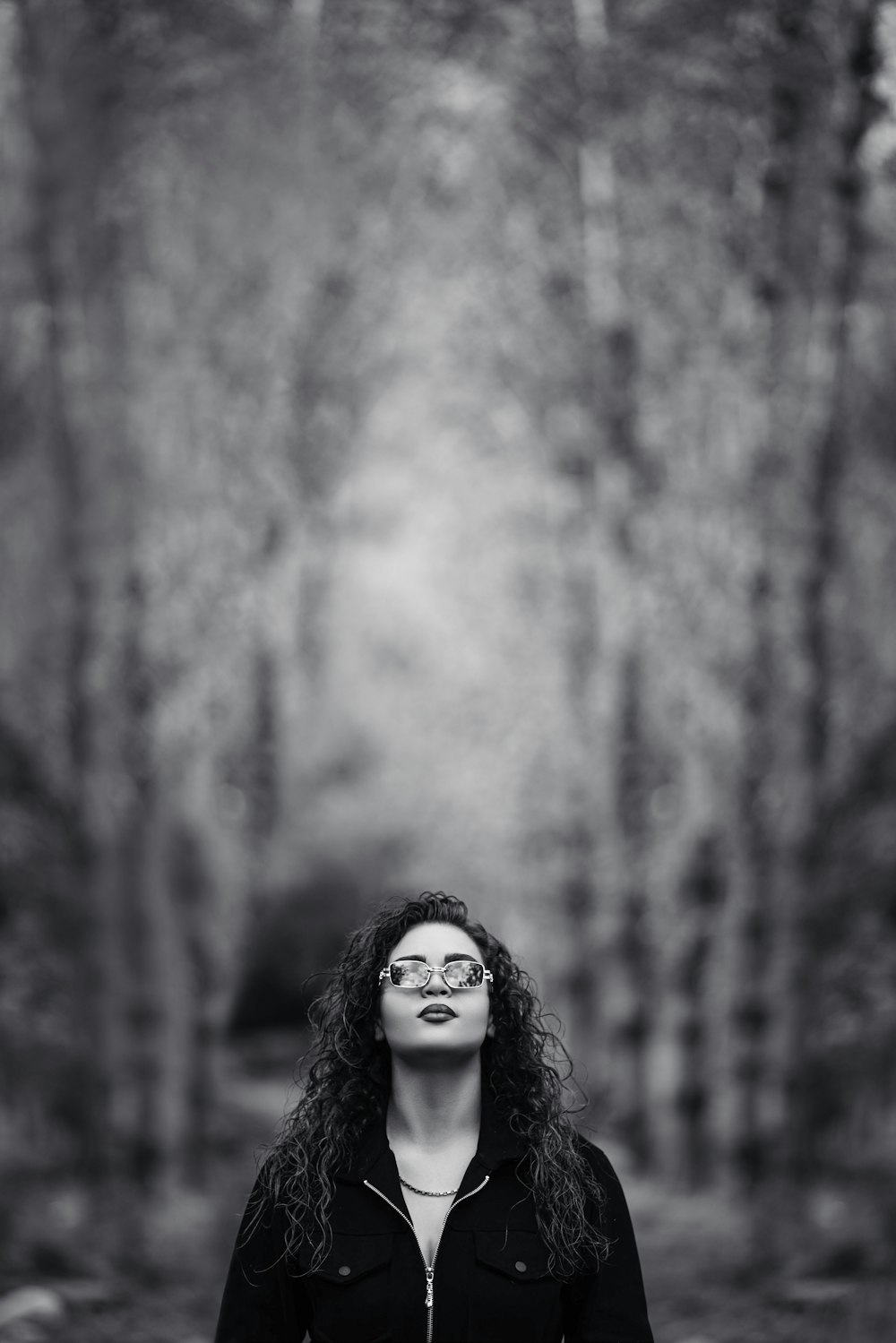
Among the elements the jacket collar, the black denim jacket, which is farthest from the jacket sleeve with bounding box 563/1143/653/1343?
the jacket collar

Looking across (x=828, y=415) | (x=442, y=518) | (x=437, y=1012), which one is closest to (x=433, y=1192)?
A: (x=437, y=1012)

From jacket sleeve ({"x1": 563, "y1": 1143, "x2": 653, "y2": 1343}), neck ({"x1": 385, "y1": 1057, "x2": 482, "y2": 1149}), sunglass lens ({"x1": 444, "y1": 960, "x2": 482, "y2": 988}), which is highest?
sunglass lens ({"x1": 444, "y1": 960, "x2": 482, "y2": 988})

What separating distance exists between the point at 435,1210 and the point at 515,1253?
0.38 feet

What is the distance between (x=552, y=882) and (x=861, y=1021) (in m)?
1.26

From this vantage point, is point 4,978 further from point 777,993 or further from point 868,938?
point 868,938

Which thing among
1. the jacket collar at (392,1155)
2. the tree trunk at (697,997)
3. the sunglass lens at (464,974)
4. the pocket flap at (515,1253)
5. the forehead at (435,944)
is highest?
the forehead at (435,944)

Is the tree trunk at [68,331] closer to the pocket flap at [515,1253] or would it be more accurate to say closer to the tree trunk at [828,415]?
the tree trunk at [828,415]

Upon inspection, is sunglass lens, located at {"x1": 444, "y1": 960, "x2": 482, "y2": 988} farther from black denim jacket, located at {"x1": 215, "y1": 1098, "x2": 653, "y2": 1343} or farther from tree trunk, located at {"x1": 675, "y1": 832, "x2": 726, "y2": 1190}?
tree trunk, located at {"x1": 675, "y1": 832, "x2": 726, "y2": 1190}

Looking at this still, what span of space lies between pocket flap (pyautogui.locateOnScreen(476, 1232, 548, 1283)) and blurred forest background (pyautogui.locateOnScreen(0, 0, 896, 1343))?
10.9 ft

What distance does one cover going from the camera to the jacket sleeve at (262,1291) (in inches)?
61.7

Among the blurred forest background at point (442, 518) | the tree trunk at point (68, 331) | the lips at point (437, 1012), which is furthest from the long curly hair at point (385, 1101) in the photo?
the tree trunk at point (68, 331)

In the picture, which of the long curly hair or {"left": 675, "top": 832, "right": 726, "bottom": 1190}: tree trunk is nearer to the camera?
the long curly hair

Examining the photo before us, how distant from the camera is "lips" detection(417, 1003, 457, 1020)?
161cm

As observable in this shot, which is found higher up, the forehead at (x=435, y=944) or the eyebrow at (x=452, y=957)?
the forehead at (x=435, y=944)
